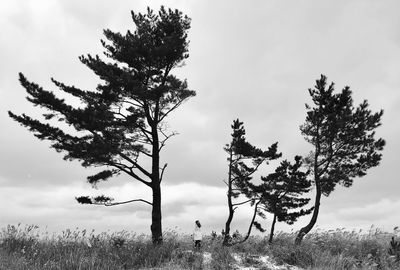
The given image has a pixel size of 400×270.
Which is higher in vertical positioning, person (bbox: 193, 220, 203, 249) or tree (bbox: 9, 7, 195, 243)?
tree (bbox: 9, 7, 195, 243)

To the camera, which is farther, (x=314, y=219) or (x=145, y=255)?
(x=314, y=219)

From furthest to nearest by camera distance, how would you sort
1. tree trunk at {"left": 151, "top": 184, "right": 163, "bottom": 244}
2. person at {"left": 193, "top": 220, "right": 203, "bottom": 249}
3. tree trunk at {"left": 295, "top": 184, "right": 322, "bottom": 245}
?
tree trunk at {"left": 295, "top": 184, "right": 322, "bottom": 245}, tree trunk at {"left": 151, "top": 184, "right": 163, "bottom": 244}, person at {"left": 193, "top": 220, "right": 203, "bottom": 249}

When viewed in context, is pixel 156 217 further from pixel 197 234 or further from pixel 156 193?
pixel 197 234

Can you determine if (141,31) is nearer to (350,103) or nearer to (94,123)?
(94,123)

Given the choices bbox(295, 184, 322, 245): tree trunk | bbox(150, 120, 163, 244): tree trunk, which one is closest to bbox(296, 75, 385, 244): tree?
bbox(295, 184, 322, 245): tree trunk

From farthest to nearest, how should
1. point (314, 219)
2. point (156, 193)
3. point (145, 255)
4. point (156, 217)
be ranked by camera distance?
point (314, 219)
point (156, 193)
point (156, 217)
point (145, 255)

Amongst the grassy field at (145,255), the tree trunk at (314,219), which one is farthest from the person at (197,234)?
the tree trunk at (314,219)

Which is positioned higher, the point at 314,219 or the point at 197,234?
the point at 314,219

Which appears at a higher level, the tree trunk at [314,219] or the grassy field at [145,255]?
the tree trunk at [314,219]

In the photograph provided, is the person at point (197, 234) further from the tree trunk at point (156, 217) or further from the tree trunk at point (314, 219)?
the tree trunk at point (314, 219)

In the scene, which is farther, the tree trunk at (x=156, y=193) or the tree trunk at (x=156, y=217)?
the tree trunk at (x=156, y=193)

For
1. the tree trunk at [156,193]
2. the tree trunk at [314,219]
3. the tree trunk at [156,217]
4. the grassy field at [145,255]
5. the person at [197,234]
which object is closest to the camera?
the grassy field at [145,255]

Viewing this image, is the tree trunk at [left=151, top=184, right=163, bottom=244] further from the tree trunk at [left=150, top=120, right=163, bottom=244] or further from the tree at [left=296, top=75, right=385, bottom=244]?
the tree at [left=296, top=75, right=385, bottom=244]

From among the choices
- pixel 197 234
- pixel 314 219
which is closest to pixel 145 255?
pixel 197 234
